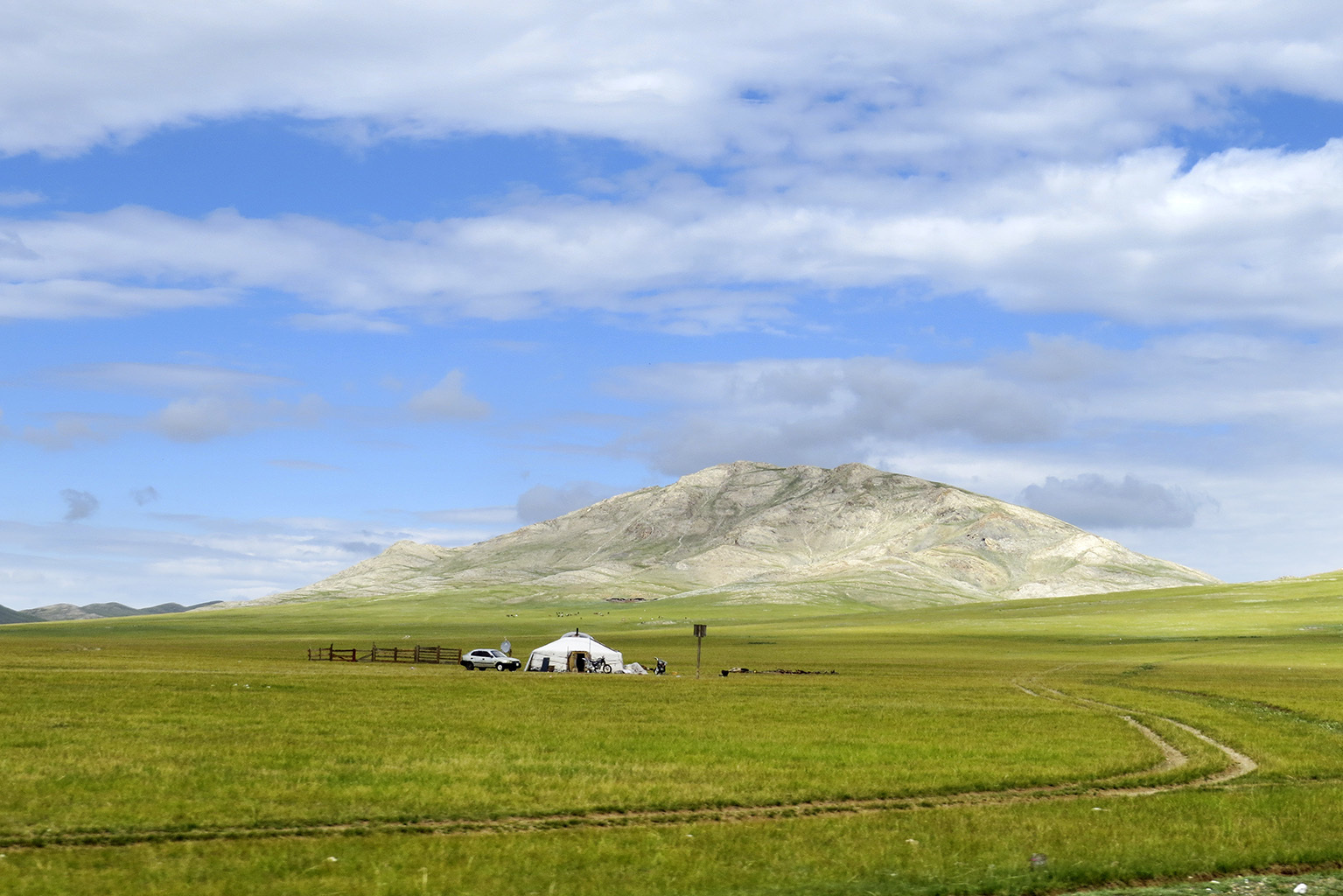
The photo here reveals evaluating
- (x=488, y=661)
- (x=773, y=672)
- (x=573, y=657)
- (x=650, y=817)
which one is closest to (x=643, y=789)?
(x=650, y=817)

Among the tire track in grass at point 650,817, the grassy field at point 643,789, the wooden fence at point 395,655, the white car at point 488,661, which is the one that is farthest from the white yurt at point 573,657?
the tire track in grass at point 650,817

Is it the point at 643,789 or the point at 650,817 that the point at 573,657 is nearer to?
the point at 643,789

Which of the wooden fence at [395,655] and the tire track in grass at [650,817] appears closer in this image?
the tire track in grass at [650,817]

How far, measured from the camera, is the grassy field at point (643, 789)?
19.0 m

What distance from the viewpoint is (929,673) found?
275ft

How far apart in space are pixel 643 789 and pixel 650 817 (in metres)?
2.92

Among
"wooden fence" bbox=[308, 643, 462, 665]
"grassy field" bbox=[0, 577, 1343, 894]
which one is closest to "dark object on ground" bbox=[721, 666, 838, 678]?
"grassy field" bbox=[0, 577, 1343, 894]

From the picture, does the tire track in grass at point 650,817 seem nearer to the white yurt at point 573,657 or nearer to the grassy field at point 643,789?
the grassy field at point 643,789

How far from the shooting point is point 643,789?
2750cm

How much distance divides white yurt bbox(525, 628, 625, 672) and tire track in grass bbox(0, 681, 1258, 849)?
5965cm

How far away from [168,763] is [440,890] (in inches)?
588

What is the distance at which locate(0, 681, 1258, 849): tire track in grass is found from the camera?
68.7 ft

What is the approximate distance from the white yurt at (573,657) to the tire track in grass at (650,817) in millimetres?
59648

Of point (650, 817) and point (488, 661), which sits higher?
point (650, 817)
